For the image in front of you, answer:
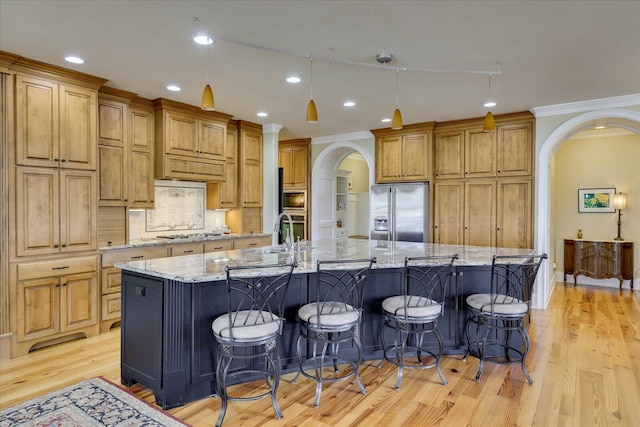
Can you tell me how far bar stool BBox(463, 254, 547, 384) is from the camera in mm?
2975

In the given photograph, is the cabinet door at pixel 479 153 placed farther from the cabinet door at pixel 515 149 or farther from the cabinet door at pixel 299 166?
the cabinet door at pixel 299 166

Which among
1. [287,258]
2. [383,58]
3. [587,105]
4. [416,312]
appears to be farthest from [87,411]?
[587,105]

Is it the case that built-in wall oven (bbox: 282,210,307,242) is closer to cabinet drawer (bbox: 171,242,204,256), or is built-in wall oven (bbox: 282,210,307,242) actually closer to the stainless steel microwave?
the stainless steel microwave

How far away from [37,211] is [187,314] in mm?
2111

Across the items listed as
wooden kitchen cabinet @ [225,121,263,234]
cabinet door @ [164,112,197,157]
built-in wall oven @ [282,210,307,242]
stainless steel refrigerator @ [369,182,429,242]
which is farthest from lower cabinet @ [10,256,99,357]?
stainless steel refrigerator @ [369,182,429,242]

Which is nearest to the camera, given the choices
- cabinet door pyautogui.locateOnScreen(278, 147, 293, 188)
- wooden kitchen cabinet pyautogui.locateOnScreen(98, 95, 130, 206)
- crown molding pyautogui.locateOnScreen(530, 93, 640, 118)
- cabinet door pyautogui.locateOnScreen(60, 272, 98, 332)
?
cabinet door pyautogui.locateOnScreen(60, 272, 98, 332)

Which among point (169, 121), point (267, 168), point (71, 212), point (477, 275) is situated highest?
point (169, 121)

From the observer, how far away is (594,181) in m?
6.70

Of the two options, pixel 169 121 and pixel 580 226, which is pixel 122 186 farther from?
pixel 580 226

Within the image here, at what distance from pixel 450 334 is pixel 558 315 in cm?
228

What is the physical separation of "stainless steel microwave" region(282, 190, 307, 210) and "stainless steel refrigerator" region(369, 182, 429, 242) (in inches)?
58.6

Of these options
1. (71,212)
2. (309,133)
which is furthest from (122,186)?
(309,133)

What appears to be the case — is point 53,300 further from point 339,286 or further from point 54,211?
point 339,286

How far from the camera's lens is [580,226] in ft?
22.5
